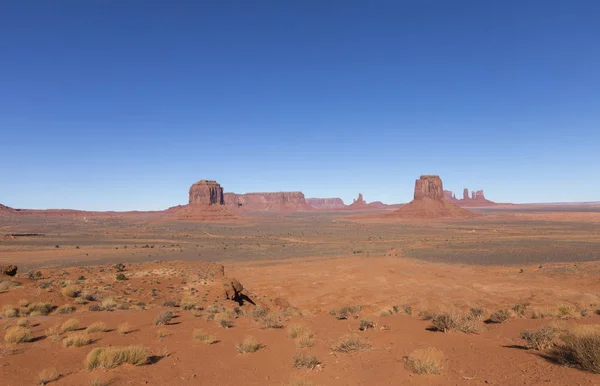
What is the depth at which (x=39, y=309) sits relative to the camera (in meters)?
12.9

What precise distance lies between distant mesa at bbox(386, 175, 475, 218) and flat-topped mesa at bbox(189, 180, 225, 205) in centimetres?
8334

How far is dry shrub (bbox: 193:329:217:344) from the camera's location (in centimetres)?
921

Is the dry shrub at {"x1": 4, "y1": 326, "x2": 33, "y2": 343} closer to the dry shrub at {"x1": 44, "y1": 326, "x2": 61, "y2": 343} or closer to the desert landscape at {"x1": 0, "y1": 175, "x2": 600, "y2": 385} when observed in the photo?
the desert landscape at {"x1": 0, "y1": 175, "x2": 600, "y2": 385}

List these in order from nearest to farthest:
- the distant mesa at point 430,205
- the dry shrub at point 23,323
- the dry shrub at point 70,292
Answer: the dry shrub at point 23,323 → the dry shrub at point 70,292 → the distant mesa at point 430,205

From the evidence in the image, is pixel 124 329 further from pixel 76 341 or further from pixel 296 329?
pixel 296 329

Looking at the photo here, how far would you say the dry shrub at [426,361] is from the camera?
6371 mm

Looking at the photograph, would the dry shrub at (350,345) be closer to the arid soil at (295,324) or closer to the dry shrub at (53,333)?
the arid soil at (295,324)

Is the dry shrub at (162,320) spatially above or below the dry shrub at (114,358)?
below

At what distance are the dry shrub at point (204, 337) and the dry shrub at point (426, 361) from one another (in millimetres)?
5193

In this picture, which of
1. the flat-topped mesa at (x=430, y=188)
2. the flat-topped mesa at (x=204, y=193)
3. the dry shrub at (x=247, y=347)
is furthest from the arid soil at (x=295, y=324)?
the flat-topped mesa at (x=204, y=193)

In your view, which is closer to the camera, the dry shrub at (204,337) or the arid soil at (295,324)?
the arid soil at (295,324)

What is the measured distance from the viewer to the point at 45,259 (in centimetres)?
4206

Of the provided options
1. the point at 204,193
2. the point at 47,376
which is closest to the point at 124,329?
the point at 47,376

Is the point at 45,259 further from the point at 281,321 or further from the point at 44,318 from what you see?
the point at 281,321
